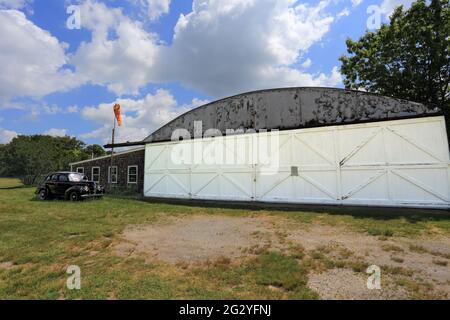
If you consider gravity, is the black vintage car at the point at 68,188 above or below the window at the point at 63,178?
below

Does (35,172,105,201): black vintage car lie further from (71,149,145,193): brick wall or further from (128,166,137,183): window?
(128,166,137,183): window

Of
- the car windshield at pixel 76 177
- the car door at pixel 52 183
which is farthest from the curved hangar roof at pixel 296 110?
the car door at pixel 52 183

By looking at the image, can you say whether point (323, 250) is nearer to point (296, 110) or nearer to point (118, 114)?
point (296, 110)

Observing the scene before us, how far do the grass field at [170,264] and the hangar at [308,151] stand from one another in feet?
5.95

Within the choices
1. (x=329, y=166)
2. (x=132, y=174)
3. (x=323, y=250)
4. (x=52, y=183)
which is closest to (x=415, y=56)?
(x=329, y=166)

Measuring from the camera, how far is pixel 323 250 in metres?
5.33

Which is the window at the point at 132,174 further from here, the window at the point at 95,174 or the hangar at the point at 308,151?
the window at the point at 95,174

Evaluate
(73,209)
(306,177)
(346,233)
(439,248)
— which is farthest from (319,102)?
(73,209)

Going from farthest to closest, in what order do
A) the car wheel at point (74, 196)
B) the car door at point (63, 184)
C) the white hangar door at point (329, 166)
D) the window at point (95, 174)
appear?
1. the window at point (95, 174)
2. the car door at point (63, 184)
3. the car wheel at point (74, 196)
4. the white hangar door at point (329, 166)

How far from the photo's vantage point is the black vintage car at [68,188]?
527 inches

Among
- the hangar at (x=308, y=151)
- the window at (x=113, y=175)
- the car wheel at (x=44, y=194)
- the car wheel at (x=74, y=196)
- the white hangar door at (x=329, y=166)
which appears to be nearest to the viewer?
the white hangar door at (x=329, y=166)

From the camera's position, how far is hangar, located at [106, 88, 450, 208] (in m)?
9.63

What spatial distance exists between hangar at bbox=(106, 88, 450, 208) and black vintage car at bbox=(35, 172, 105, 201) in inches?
142

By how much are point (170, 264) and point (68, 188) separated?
11.7 metres
